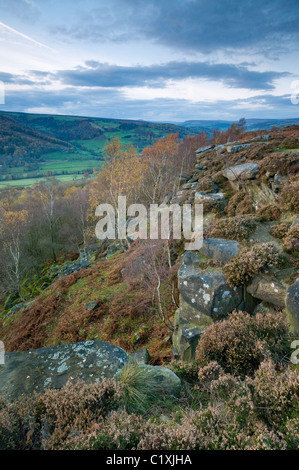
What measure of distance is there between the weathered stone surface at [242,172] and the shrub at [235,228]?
4327 millimetres

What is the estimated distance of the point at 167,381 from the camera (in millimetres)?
4562

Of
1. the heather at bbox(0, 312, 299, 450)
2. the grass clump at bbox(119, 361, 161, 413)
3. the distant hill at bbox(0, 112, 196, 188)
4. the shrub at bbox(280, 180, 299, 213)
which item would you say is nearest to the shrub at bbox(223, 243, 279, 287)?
the heather at bbox(0, 312, 299, 450)

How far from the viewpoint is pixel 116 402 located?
3.64 metres

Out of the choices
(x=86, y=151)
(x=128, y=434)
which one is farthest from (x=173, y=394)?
(x=86, y=151)

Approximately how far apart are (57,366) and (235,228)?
6.57 m

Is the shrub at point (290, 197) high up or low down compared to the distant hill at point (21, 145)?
down

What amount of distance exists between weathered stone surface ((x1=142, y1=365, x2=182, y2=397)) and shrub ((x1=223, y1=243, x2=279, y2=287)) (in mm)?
2912

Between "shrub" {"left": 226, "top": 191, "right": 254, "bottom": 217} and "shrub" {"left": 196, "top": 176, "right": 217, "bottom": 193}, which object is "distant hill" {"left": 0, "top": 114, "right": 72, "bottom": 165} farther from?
"shrub" {"left": 226, "top": 191, "right": 254, "bottom": 217}

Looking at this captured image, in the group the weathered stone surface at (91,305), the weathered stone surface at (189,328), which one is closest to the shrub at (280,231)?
the weathered stone surface at (189,328)

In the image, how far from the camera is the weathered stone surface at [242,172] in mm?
11789

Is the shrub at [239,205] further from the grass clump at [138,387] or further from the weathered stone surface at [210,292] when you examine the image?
the grass clump at [138,387]

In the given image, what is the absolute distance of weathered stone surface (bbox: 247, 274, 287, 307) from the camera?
18.8ft

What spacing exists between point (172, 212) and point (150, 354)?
7363 millimetres

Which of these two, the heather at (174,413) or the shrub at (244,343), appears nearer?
the heather at (174,413)
